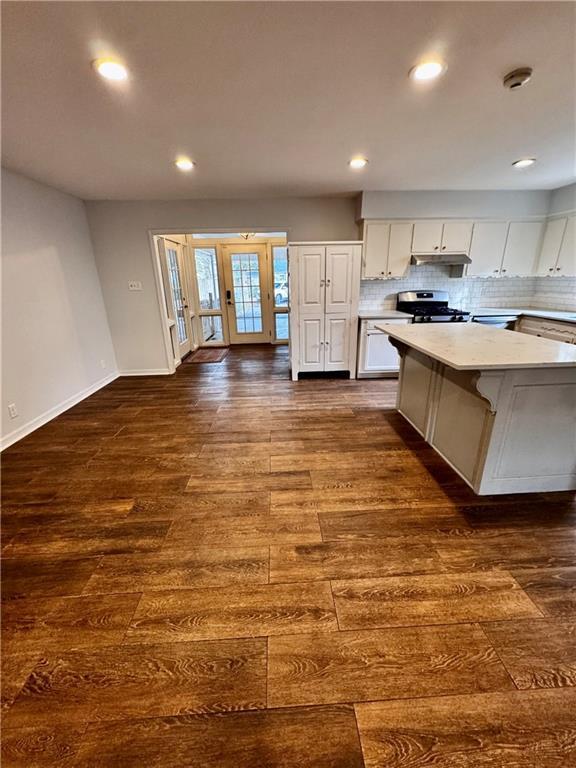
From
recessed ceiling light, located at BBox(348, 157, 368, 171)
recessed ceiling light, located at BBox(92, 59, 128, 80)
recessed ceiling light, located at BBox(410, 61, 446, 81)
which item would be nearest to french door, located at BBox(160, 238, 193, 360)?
recessed ceiling light, located at BBox(348, 157, 368, 171)

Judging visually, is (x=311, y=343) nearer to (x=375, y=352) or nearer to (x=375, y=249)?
(x=375, y=352)

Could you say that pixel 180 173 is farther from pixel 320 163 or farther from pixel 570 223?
pixel 570 223

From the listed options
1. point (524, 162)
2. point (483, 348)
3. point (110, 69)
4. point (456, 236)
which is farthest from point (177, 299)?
point (524, 162)

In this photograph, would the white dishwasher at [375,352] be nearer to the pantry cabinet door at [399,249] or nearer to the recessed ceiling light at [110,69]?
the pantry cabinet door at [399,249]

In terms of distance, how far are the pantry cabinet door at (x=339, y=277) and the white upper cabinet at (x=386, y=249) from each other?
36cm

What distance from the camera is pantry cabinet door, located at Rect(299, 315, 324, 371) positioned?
13.9ft

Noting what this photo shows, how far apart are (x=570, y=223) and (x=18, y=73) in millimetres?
5592

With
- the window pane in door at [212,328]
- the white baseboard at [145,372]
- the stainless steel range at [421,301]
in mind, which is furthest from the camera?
the window pane in door at [212,328]

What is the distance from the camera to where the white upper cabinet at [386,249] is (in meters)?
4.12

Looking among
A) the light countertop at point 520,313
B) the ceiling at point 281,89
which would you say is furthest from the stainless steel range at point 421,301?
the ceiling at point 281,89

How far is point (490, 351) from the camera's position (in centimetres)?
192

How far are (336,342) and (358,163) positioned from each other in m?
2.09

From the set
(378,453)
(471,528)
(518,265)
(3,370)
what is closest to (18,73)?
(3,370)

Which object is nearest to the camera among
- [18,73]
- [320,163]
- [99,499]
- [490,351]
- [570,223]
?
[18,73]
